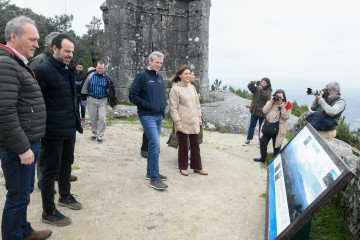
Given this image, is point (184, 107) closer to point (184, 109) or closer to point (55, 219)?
point (184, 109)

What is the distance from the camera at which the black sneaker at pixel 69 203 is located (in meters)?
3.42

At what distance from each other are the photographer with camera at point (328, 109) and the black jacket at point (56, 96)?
381cm

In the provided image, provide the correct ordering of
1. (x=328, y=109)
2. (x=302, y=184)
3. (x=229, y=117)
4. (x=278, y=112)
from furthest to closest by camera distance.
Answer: (x=229, y=117) < (x=278, y=112) < (x=328, y=109) < (x=302, y=184)

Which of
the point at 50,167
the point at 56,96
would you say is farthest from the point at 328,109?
the point at 50,167

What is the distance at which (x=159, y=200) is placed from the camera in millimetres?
3812

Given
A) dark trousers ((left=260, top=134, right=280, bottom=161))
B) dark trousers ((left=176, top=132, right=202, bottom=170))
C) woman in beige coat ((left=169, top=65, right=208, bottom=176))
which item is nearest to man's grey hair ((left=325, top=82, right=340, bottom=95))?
dark trousers ((left=260, top=134, right=280, bottom=161))

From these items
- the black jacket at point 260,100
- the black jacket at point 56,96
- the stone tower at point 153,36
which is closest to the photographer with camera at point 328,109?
the black jacket at point 260,100

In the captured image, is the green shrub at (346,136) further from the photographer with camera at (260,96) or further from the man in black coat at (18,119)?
the man in black coat at (18,119)

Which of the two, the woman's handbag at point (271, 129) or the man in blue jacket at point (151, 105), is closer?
the man in blue jacket at point (151, 105)

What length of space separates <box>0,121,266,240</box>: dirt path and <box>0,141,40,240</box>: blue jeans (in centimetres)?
55

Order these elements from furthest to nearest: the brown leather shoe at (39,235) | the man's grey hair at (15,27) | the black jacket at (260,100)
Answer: the black jacket at (260,100)
the brown leather shoe at (39,235)
the man's grey hair at (15,27)

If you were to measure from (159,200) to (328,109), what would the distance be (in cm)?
304

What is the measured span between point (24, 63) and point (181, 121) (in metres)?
2.66

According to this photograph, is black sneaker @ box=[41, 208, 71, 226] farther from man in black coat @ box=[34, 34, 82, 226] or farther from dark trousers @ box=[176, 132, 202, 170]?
dark trousers @ box=[176, 132, 202, 170]
